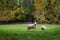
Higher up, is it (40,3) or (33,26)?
(40,3)

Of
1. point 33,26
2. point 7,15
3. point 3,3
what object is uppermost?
point 3,3

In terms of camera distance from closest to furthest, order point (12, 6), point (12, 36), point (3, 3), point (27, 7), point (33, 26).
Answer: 1. point (12, 36)
2. point (3, 3)
3. point (12, 6)
4. point (33, 26)
5. point (27, 7)

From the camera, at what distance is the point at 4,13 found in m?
12.7

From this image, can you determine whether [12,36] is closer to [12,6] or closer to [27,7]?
[12,6]

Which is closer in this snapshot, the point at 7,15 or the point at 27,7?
the point at 7,15

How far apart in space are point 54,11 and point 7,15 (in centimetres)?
292

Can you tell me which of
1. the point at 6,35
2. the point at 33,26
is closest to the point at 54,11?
the point at 33,26

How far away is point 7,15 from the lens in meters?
13.2

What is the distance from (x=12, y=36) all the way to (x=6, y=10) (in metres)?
2.22

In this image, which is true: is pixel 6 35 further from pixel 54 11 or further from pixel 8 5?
pixel 54 11

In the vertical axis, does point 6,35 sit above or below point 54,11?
below

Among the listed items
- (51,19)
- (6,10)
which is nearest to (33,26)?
(51,19)

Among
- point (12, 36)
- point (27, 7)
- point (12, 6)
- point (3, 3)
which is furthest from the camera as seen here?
point (27, 7)

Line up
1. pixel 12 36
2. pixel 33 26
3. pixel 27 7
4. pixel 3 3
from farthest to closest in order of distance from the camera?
pixel 27 7 < pixel 33 26 < pixel 3 3 < pixel 12 36
